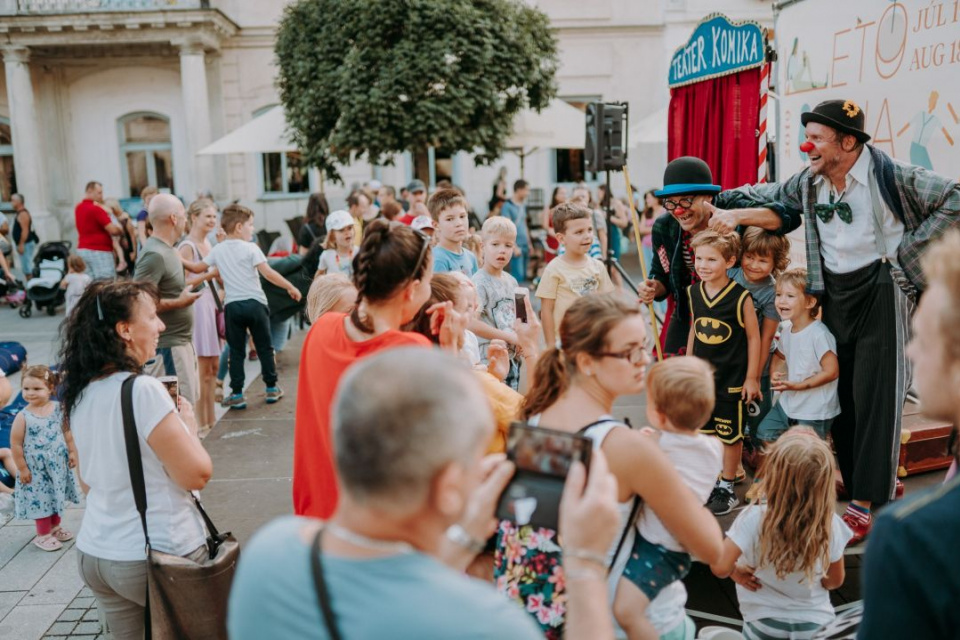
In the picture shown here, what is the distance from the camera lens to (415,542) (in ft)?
4.21

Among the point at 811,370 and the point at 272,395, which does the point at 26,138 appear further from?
the point at 811,370

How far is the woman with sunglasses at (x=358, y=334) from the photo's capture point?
8.41ft

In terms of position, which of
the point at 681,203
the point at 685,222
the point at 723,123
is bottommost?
the point at 685,222

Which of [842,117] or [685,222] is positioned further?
[685,222]


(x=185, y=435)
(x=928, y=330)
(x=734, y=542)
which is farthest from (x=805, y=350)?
(x=185, y=435)

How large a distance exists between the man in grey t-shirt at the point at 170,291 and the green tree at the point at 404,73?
6.85 metres

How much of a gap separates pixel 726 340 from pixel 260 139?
1150cm

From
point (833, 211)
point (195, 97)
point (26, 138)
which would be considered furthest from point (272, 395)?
point (26, 138)

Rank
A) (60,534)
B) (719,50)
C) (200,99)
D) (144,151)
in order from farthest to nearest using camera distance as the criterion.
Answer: (144,151)
(200,99)
(719,50)
(60,534)

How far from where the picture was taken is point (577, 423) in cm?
216

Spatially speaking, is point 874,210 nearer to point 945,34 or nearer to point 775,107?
point 945,34

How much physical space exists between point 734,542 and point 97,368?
236 cm

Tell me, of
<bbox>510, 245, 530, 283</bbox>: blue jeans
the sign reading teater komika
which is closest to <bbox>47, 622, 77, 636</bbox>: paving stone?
the sign reading teater komika

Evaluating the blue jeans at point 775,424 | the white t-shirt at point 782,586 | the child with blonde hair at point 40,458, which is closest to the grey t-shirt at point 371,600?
the white t-shirt at point 782,586
